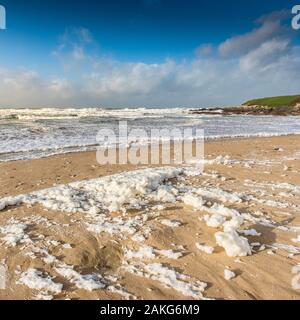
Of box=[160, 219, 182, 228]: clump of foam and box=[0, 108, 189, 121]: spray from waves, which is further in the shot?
box=[0, 108, 189, 121]: spray from waves

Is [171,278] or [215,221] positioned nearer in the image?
[171,278]

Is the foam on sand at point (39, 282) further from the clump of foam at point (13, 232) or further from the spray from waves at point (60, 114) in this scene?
the spray from waves at point (60, 114)

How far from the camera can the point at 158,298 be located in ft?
10.5

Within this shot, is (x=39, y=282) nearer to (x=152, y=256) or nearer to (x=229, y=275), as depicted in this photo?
(x=152, y=256)

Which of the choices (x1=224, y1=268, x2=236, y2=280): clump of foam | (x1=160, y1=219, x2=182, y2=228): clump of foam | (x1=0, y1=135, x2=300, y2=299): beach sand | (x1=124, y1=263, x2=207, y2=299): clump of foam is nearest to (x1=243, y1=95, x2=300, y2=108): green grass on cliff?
(x1=0, y1=135, x2=300, y2=299): beach sand

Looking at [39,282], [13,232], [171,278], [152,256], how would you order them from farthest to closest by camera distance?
[13,232] → [152,256] → [171,278] → [39,282]

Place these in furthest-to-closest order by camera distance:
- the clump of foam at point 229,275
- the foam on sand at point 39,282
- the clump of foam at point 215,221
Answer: the clump of foam at point 215,221 < the clump of foam at point 229,275 < the foam on sand at point 39,282

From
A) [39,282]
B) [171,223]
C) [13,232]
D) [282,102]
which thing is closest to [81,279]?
[39,282]

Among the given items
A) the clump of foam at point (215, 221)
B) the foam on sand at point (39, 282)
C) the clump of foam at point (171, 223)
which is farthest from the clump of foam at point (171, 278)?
the clump of foam at point (215, 221)

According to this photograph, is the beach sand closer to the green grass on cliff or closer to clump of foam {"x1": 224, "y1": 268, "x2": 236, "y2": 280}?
clump of foam {"x1": 224, "y1": 268, "x2": 236, "y2": 280}

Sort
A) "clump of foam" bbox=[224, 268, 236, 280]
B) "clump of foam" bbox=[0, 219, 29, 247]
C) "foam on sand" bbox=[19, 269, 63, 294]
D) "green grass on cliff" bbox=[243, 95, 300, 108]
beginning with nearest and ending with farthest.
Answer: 1. "foam on sand" bbox=[19, 269, 63, 294]
2. "clump of foam" bbox=[224, 268, 236, 280]
3. "clump of foam" bbox=[0, 219, 29, 247]
4. "green grass on cliff" bbox=[243, 95, 300, 108]

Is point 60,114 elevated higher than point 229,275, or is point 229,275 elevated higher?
point 60,114

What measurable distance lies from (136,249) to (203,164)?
5.35 meters
